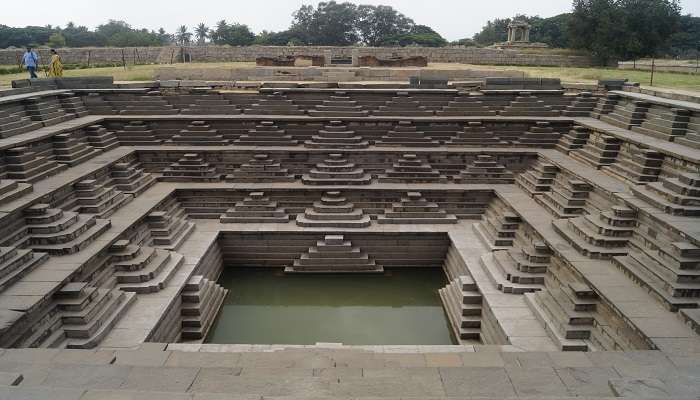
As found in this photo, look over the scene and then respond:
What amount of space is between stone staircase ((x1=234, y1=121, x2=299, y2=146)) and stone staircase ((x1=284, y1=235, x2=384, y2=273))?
325 centimetres

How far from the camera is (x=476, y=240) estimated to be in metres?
9.59

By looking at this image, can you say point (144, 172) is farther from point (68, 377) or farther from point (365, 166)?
point (68, 377)

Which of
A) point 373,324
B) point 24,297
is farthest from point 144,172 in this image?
point 373,324

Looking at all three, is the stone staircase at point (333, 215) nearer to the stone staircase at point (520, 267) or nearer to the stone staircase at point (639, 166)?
the stone staircase at point (520, 267)

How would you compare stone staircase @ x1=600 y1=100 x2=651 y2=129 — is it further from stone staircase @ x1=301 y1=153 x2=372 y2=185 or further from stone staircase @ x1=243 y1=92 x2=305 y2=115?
stone staircase @ x1=243 y1=92 x2=305 y2=115

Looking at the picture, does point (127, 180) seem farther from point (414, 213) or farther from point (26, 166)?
point (414, 213)

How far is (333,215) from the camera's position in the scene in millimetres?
10289

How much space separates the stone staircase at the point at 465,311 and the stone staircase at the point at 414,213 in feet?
7.49

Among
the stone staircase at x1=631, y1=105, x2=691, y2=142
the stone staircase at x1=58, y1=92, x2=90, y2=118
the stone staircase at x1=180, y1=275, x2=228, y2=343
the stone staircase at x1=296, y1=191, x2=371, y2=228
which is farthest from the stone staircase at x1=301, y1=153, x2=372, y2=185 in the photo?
the stone staircase at x1=58, y1=92, x2=90, y2=118

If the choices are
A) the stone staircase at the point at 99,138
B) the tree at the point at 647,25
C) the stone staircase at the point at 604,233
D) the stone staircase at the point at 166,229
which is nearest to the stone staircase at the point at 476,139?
the stone staircase at the point at 604,233

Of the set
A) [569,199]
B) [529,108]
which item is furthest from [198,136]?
[569,199]

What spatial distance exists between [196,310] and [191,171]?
14.7ft

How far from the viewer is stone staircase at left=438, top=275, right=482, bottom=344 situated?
7.54 metres

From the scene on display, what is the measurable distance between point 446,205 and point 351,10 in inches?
1276
